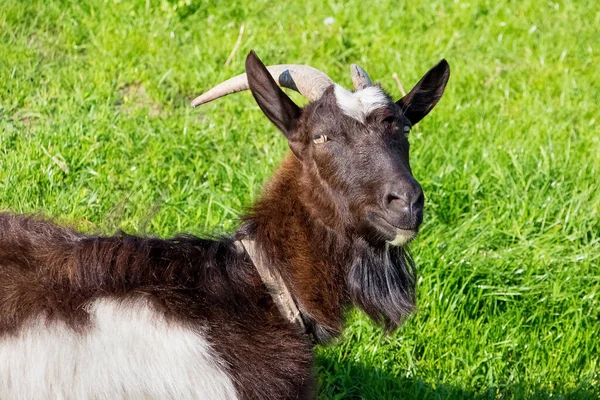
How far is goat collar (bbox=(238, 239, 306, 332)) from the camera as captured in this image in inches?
146

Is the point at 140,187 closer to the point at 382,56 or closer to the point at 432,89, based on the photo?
the point at 432,89

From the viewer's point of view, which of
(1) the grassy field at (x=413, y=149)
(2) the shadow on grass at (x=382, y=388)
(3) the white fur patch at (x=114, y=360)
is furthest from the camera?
(1) the grassy field at (x=413, y=149)

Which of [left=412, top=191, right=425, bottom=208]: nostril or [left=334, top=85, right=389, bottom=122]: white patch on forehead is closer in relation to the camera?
[left=412, top=191, right=425, bottom=208]: nostril

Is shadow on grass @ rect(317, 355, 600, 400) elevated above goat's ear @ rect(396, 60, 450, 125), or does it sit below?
below

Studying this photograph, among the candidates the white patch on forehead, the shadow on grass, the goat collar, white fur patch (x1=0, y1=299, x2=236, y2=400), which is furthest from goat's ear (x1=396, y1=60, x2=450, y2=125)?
white fur patch (x1=0, y1=299, x2=236, y2=400)

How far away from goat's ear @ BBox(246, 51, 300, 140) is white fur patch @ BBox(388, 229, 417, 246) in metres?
0.67

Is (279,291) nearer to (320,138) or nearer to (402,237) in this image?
(402,237)

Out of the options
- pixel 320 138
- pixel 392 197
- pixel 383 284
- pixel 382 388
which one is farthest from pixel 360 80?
pixel 382 388

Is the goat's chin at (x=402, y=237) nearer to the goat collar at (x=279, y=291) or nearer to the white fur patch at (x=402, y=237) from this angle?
the white fur patch at (x=402, y=237)

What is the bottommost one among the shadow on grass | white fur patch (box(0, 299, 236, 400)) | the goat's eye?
the shadow on grass

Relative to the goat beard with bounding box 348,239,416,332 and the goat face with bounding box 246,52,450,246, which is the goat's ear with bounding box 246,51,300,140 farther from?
the goat beard with bounding box 348,239,416,332

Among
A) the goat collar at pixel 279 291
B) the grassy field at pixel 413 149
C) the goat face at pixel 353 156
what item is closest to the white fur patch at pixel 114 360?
the goat collar at pixel 279 291

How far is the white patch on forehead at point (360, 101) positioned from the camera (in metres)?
3.85

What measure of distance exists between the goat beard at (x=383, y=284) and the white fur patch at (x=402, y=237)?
12 cm
